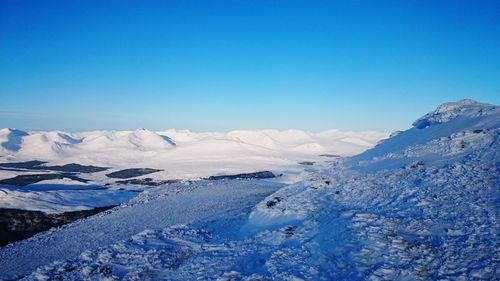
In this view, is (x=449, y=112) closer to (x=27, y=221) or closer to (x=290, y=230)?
(x=290, y=230)

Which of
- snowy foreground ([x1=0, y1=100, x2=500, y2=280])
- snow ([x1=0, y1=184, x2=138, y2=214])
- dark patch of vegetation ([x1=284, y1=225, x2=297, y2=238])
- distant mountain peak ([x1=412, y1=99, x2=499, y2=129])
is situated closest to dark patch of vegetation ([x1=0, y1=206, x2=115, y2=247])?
snow ([x1=0, y1=184, x2=138, y2=214])

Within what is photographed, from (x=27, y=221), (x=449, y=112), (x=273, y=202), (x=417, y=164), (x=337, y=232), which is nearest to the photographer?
(x=337, y=232)

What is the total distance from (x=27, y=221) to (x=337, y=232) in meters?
53.1

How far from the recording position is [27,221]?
53250 millimetres

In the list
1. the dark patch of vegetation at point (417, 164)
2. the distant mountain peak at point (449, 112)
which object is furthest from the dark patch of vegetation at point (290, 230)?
the distant mountain peak at point (449, 112)

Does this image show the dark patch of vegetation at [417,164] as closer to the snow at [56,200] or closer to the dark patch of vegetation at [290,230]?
the dark patch of vegetation at [290,230]

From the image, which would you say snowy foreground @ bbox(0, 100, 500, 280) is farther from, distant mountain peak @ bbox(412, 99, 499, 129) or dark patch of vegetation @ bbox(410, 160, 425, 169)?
distant mountain peak @ bbox(412, 99, 499, 129)

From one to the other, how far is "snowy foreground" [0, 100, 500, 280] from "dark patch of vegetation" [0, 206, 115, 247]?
93.2 feet

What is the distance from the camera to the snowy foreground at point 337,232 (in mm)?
11133

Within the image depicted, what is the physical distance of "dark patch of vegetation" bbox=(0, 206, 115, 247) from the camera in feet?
162

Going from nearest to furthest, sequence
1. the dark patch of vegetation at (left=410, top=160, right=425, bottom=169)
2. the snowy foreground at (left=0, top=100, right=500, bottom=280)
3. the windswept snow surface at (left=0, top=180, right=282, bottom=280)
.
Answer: the snowy foreground at (left=0, top=100, right=500, bottom=280)
the windswept snow surface at (left=0, top=180, right=282, bottom=280)
the dark patch of vegetation at (left=410, top=160, right=425, bottom=169)

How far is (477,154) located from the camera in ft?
61.1

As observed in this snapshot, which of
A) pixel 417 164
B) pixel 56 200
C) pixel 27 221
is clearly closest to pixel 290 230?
pixel 417 164

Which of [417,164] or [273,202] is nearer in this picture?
[417,164]
